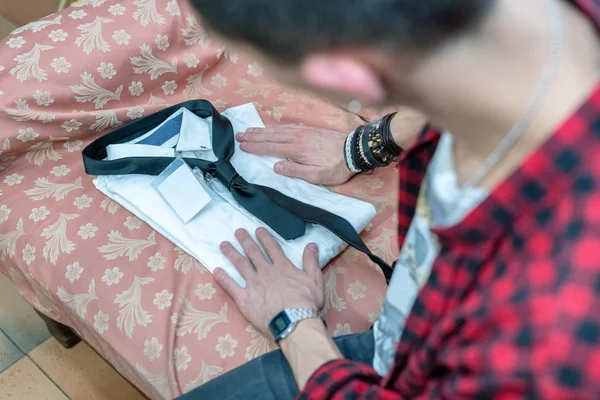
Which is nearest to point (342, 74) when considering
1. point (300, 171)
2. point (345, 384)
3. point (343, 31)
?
point (343, 31)

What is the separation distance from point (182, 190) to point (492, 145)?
60 cm

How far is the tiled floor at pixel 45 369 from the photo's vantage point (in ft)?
4.27

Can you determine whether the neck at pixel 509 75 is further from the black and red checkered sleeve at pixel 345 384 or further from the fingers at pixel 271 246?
the fingers at pixel 271 246

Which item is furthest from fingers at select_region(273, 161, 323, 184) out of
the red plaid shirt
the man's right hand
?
the red plaid shirt

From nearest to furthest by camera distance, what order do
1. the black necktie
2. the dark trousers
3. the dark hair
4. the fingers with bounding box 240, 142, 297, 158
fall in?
the dark hair, the dark trousers, the black necktie, the fingers with bounding box 240, 142, 297, 158

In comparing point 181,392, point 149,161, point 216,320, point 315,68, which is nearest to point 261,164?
point 149,161

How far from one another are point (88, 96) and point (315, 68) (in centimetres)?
75

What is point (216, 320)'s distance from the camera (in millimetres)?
872

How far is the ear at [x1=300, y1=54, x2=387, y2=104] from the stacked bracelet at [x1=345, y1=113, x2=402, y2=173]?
54 centimetres

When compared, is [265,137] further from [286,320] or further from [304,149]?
[286,320]

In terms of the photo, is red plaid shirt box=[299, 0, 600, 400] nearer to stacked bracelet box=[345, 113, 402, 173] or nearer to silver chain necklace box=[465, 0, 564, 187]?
silver chain necklace box=[465, 0, 564, 187]

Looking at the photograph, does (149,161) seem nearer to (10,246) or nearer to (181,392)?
(10,246)

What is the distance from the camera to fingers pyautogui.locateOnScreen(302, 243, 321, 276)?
2.87 feet

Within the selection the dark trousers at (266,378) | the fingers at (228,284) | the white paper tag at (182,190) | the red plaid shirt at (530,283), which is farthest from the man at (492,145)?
the white paper tag at (182,190)
